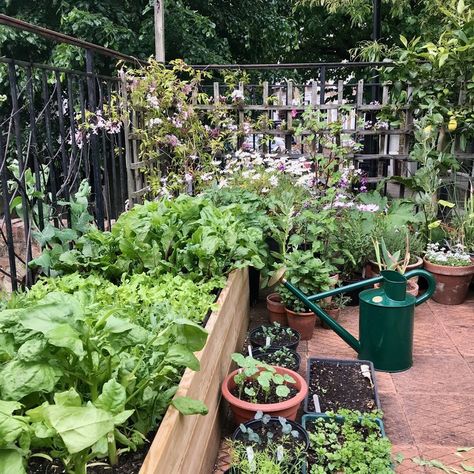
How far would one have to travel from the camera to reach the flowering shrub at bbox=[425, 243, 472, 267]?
3.98m

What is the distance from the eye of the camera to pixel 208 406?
205 centimetres

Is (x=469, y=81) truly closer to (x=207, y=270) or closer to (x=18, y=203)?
(x=207, y=270)

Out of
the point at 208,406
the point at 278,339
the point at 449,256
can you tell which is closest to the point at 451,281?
the point at 449,256

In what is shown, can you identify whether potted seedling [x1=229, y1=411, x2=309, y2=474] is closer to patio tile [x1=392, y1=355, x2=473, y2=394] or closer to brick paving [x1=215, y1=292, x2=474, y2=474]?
brick paving [x1=215, y1=292, x2=474, y2=474]

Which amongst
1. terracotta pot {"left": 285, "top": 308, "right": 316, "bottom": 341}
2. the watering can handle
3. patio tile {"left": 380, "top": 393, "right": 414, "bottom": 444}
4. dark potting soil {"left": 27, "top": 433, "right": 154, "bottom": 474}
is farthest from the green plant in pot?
dark potting soil {"left": 27, "top": 433, "right": 154, "bottom": 474}

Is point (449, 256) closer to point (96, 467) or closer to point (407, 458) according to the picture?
point (407, 458)

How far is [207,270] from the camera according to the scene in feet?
8.70

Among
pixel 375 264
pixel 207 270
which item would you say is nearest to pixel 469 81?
pixel 375 264

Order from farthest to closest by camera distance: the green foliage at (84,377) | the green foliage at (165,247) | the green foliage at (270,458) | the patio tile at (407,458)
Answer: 1. the green foliage at (165,247)
2. the patio tile at (407,458)
3. the green foliage at (270,458)
4. the green foliage at (84,377)

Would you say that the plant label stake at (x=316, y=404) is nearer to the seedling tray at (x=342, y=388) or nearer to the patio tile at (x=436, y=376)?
the seedling tray at (x=342, y=388)

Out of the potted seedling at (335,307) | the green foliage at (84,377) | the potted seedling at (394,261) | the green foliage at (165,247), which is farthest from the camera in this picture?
the potted seedling at (335,307)

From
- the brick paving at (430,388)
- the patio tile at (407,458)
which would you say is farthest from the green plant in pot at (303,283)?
the patio tile at (407,458)

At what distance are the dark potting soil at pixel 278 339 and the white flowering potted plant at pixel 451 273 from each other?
4.87 feet

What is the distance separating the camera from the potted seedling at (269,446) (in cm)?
189
